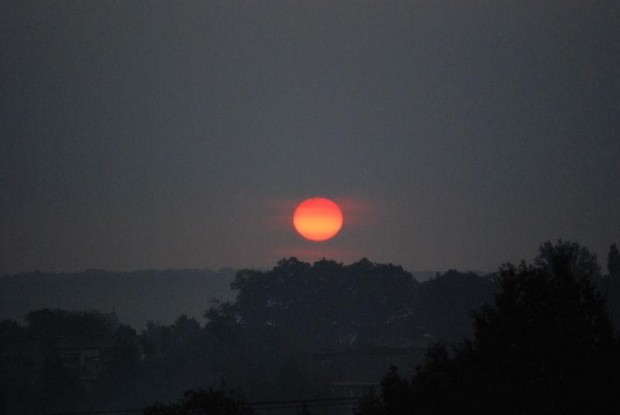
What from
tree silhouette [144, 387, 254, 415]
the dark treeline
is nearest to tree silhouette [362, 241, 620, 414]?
the dark treeline

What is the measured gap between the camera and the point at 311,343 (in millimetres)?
143250

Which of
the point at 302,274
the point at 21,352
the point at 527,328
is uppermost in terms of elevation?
the point at 302,274

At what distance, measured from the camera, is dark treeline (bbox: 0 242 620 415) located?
3328cm

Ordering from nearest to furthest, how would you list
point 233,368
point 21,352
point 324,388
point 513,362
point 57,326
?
point 513,362, point 324,388, point 233,368, point 21,352, point 57,326

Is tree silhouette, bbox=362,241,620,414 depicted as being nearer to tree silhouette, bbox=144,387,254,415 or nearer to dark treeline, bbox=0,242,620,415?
dark treeline, bbox=0,242,620,415

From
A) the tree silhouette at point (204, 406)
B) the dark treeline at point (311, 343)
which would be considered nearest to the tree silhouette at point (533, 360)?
the dark treeline at point (311, 343)

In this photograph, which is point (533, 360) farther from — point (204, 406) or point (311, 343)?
point (311, 343)

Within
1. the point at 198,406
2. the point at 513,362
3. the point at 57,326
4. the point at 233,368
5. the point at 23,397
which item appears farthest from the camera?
the point at 57,326

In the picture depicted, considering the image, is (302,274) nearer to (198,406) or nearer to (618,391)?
(198,406)

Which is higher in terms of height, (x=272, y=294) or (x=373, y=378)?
(x=272, y=294)

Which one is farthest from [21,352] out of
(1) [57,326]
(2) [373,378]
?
(2) [373,378]

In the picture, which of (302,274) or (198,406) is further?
(302,274)

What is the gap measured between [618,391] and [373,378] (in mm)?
82226

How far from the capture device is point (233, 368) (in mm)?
92875
